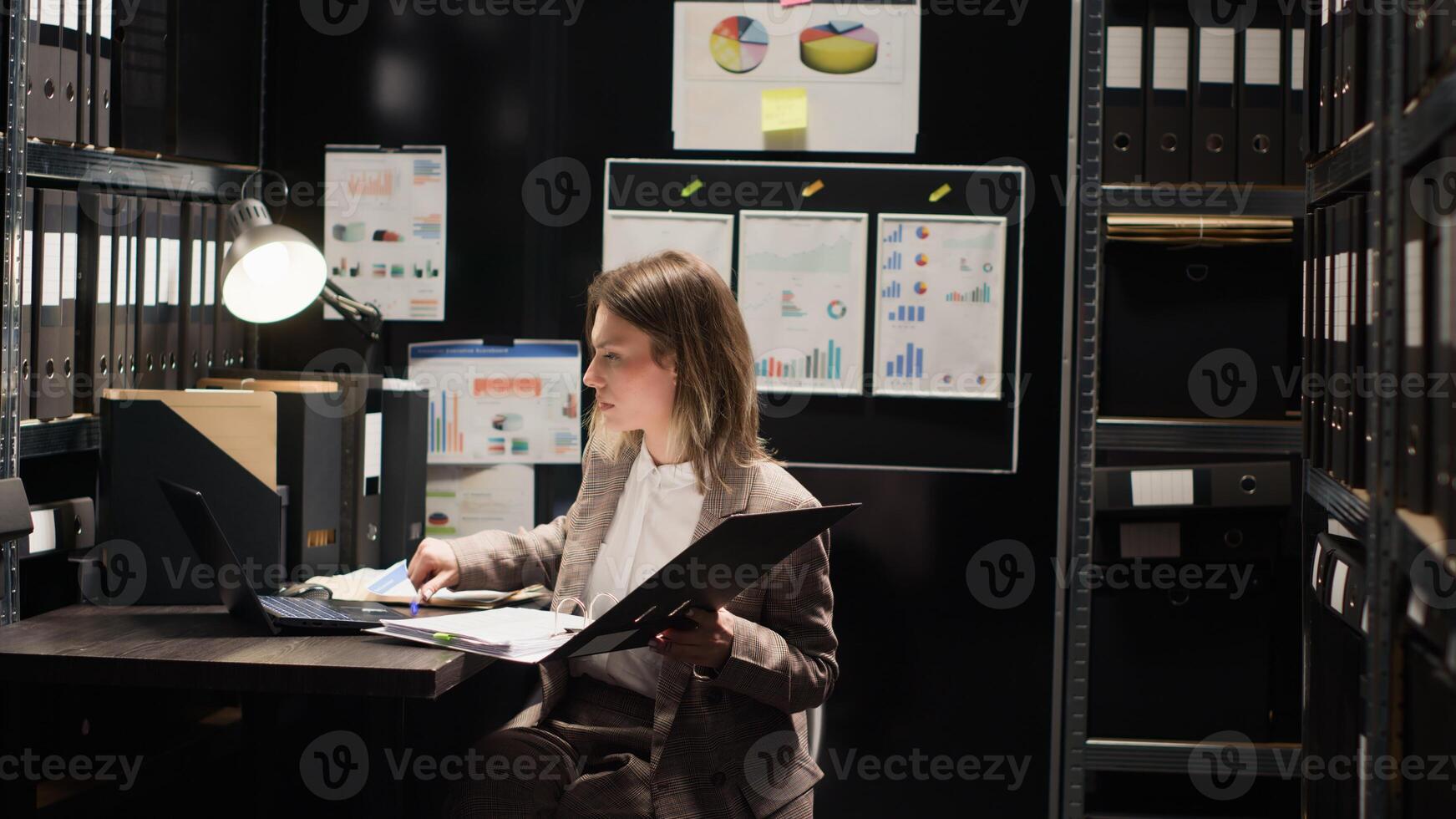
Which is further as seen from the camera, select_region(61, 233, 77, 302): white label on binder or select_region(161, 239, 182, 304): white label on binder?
select_region(161, 239, 182, 304): white label on binder

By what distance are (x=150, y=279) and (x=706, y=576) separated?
1432 millimetres

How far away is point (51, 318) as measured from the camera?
2.07 meters

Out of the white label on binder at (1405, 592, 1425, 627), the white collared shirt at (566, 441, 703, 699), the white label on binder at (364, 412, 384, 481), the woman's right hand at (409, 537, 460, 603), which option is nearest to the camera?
the white label on binder at (1405, 592, 1425, 627)

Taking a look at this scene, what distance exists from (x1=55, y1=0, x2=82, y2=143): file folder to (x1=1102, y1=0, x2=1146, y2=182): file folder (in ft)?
5.86

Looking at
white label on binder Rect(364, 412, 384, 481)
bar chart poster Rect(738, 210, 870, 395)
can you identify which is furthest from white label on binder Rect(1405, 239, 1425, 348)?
white label on binder Rect(364, 412, 384, 481)

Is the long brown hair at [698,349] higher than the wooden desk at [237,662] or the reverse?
higher

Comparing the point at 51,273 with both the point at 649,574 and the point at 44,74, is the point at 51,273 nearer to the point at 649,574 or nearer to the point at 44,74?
the point at 44,74

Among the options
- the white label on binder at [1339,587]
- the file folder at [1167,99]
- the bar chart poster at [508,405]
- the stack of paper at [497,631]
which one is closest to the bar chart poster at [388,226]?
the bar chart poster at [508,405]

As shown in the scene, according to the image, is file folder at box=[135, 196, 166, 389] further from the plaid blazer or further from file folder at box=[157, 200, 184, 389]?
the plaid blazer

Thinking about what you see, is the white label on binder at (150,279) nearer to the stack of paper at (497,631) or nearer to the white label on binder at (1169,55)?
the stack of paper at (497,631)

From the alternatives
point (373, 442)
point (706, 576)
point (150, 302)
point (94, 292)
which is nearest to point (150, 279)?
point (150, 302)

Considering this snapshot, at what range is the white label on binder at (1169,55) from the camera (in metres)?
2.10

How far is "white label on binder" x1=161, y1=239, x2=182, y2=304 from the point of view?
236 centimetres

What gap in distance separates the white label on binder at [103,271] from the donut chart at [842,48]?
1439mm
